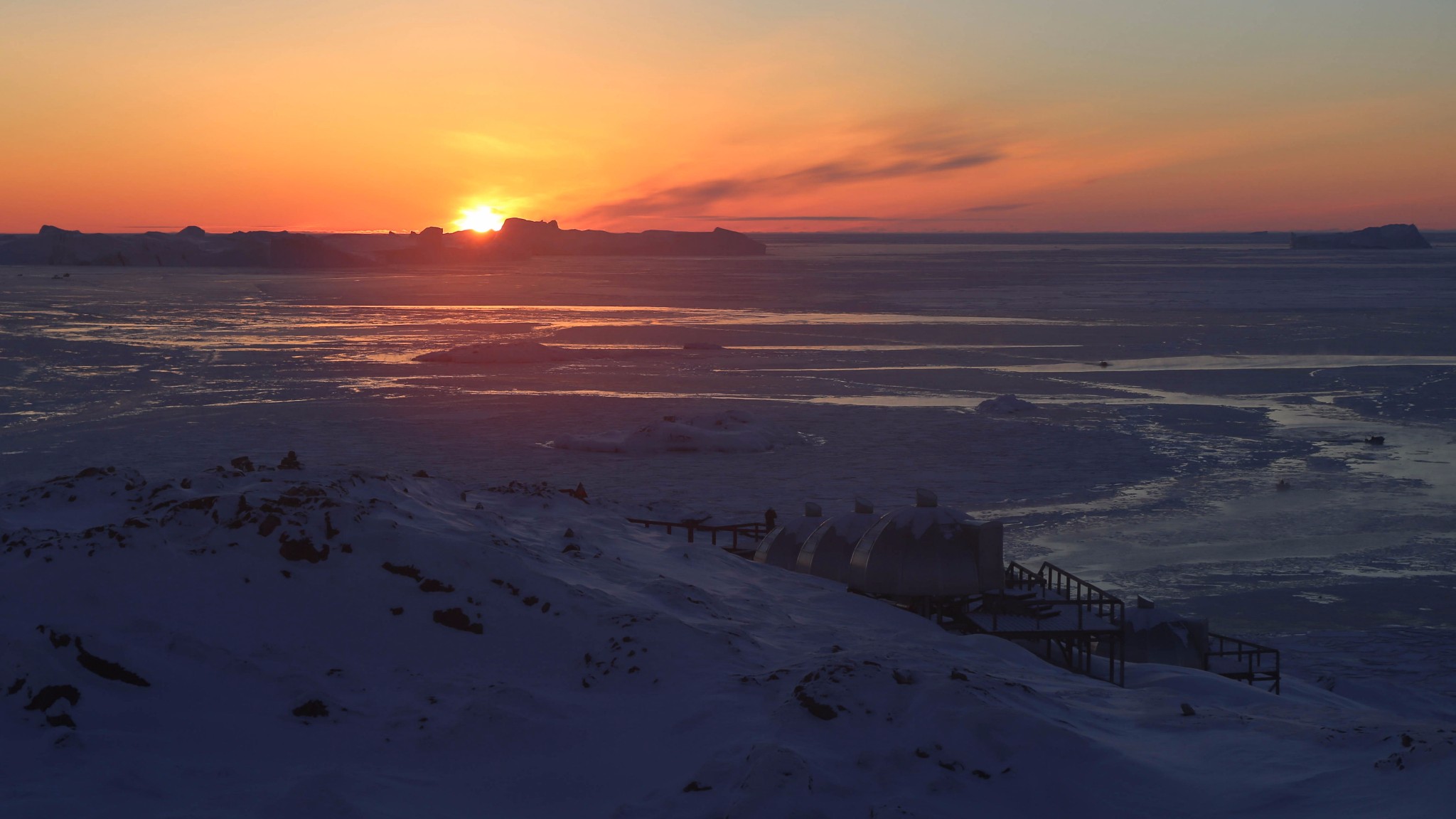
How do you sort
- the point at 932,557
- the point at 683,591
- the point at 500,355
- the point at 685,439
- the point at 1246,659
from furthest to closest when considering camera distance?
the point at 500,355, the point at 685,439, the point at 932,557, the point at 1246,659, the point at 683,591

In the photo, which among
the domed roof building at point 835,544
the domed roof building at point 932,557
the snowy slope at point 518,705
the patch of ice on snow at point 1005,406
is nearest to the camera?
the snowy slope at point 518,705

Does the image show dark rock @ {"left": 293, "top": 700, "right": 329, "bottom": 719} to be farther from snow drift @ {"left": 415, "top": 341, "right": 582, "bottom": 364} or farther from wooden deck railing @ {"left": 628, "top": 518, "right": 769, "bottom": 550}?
snow drift @ {"left": 415, "top": 341, "right": 582, "bottom": 364}

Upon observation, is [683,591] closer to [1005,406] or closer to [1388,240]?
[1005,406]

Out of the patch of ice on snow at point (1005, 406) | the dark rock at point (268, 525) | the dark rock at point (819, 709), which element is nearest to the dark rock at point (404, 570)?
the dark rock at point (268, 525)

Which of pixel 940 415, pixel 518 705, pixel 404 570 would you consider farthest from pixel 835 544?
pixel 940 415

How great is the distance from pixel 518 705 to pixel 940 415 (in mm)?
22265

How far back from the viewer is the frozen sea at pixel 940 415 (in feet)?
59.7

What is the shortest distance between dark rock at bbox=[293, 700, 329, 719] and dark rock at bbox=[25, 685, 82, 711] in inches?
64.8

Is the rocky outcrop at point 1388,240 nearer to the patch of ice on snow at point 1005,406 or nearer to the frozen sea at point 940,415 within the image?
the frozen sea at point 940,415

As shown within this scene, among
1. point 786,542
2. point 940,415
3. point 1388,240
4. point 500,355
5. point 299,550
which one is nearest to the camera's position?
point 299,550

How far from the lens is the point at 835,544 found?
16578mm

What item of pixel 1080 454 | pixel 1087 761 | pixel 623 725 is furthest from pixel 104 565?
pixel 1080 454

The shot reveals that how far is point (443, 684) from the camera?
10.5 metres

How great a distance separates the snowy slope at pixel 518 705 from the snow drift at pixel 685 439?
13.1 meters
